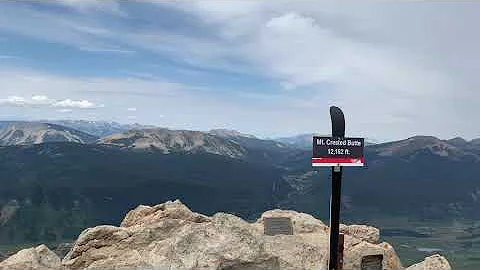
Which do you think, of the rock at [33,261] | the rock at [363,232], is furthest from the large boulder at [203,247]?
the rock at [363,232]

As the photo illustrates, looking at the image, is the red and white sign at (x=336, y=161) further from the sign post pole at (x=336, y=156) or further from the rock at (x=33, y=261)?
the rock at (x=33, y=261)

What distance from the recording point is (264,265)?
74.4ft

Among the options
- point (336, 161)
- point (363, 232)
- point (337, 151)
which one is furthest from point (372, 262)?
point (337, 151)

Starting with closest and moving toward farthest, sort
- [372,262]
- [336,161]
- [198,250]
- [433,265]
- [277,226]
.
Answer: [336,161] → [198,250] → [433,265] → [372,262] → [277,226]

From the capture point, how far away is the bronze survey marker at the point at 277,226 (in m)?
29.3

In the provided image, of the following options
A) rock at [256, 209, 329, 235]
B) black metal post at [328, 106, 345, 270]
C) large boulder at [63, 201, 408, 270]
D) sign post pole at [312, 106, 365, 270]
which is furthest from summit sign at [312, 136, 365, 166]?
rock at [256, 209, 329, 235]

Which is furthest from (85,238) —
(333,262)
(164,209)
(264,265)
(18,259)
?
(333,262)

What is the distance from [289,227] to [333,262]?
7.77 meters

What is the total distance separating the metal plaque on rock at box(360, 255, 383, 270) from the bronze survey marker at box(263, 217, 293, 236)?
5.30 metres

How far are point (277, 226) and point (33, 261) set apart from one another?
13.7 metres

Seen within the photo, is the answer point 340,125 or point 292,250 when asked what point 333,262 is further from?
point 340,125

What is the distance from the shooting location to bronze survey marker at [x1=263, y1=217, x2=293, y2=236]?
2934 centimetres

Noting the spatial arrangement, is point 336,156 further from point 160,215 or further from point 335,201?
point 160,215

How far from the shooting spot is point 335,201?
73.7ft
